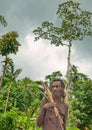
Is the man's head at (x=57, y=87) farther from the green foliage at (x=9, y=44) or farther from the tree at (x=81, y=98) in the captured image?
the tree at (x=81, y=98)

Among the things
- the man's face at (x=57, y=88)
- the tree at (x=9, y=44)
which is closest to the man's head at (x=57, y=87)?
the man's face at (x=57, y=88)

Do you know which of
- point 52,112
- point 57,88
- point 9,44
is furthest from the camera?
point 9,44

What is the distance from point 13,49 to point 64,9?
761 centimetres

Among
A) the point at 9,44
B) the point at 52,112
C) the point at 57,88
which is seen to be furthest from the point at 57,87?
the point at 9,44

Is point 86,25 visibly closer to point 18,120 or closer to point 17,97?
point 18,120

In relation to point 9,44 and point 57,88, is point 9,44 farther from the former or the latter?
point 57,88

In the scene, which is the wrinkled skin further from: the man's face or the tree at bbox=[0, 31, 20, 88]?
the tree at bbox=[0, 31, 20, 88]

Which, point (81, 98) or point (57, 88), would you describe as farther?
point (81, 98)

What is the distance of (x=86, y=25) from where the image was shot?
1309 inches

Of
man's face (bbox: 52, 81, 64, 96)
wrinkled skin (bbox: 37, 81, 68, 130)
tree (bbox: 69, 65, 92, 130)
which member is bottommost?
wrinkled skin (bbox: 37, 81, 68, 130)

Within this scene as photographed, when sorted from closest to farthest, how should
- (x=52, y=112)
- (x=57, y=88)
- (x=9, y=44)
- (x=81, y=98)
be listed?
(x=57, y=88), (x=52, y=112), (x=9, y=44), (x=81, y=98)

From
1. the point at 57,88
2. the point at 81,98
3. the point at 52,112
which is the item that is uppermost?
the point at 81,98

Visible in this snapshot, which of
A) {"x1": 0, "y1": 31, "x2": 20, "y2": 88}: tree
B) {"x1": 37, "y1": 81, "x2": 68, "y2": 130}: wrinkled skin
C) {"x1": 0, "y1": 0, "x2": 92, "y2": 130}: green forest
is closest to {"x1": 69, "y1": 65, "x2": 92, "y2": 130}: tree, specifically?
{"x1": 0, "y1": 0, "x2": 92, "y2": 130}: green forest

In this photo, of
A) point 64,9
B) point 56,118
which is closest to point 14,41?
point 64,9
